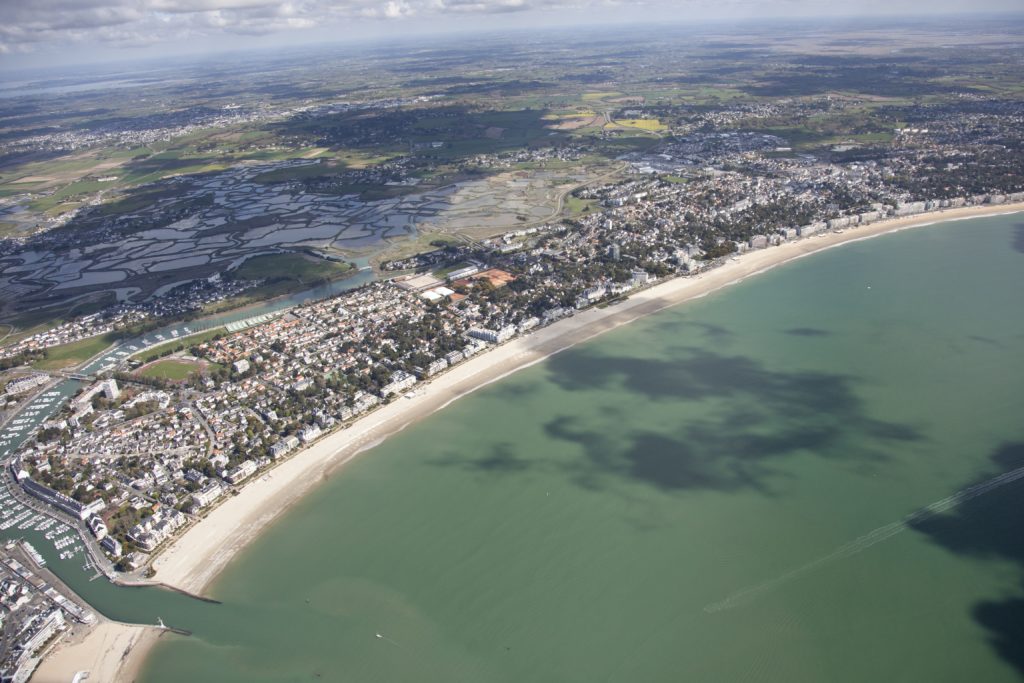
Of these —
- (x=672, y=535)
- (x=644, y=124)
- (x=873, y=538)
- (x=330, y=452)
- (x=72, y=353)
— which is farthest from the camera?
(x=644, y=124)

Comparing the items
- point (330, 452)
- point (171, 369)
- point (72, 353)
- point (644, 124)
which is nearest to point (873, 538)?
point (330, 452)

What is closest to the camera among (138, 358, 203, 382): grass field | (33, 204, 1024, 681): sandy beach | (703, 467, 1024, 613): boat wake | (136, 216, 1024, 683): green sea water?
(136, 216, 1024, 683): green sea water

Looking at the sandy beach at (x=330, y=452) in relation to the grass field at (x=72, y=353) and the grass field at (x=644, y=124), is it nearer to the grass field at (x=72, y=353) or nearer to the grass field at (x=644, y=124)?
the grass field at (x=72, y=353)

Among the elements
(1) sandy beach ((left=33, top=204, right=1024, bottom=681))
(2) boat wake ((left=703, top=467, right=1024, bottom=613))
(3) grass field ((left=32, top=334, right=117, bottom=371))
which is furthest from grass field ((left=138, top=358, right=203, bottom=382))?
(2) boat wake ((left=703, top=467, right=1024, bottom=613))

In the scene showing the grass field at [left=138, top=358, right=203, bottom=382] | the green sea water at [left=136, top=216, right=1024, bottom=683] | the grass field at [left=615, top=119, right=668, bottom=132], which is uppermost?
the grass field at [left=615, top=119, right=668, bottom=132]

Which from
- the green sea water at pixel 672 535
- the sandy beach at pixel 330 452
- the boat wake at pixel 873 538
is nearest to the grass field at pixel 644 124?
the sandy beach at pixel 330 452

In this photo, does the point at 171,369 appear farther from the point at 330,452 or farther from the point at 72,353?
the point at 330,452

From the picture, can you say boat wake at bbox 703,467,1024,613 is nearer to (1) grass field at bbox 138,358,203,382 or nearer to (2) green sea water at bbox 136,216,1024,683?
(2) green sea water at bbox 136,216,1024,683
